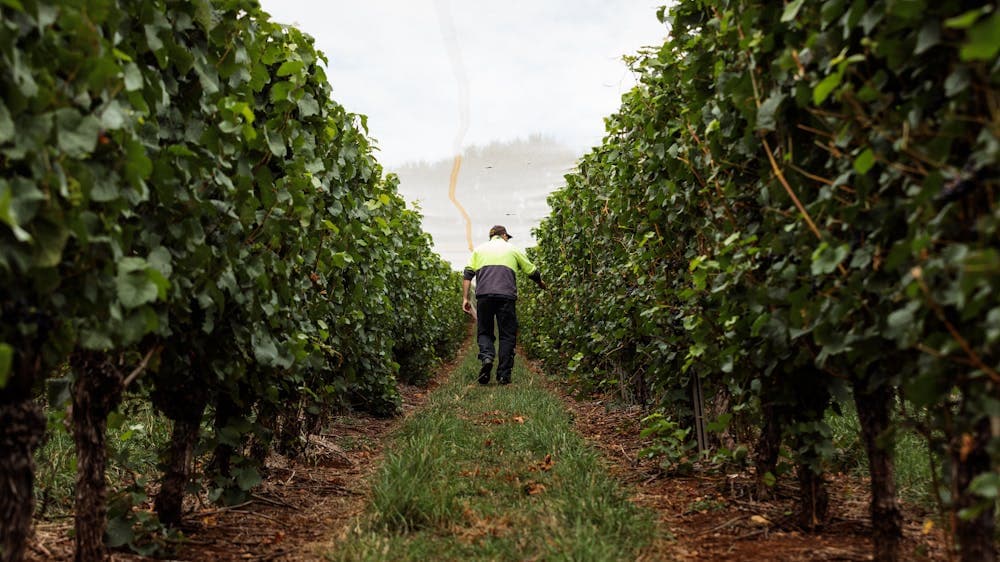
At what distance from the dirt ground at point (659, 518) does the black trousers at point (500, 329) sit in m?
4.23

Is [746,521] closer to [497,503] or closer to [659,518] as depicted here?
[659,518]

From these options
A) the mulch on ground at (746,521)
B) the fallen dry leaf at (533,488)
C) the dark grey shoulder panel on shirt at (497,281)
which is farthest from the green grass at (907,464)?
the dark grey shoulder panel on shirt at (497,281)

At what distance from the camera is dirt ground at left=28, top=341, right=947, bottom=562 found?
2.49 meters

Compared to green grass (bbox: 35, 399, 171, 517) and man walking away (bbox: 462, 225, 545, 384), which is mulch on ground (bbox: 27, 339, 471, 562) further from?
man walking away (bbox: 462, 225, 545, 384)

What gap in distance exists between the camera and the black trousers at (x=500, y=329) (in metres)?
8.57

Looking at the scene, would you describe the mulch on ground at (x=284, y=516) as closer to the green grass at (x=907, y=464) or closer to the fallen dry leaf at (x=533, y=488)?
the fallen dry leaf at (x=533, y=488)

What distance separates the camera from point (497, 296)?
A: 28.3 ft

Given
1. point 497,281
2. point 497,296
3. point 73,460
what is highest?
point 497,281

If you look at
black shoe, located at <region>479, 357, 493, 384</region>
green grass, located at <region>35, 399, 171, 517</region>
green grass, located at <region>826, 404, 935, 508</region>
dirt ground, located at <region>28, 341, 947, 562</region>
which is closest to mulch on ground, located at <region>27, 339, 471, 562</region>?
dirt ground, located at <region>28, 341, 947, 562</region>

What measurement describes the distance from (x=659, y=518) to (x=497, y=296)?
5721 millimetres

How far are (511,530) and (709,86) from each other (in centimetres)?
203

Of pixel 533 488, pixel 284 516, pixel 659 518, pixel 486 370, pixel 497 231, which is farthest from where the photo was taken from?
pixel 497 231

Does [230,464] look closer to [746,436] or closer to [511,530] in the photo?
[511,530]

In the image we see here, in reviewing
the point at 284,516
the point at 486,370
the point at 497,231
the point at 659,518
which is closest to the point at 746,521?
the point at 659,518
